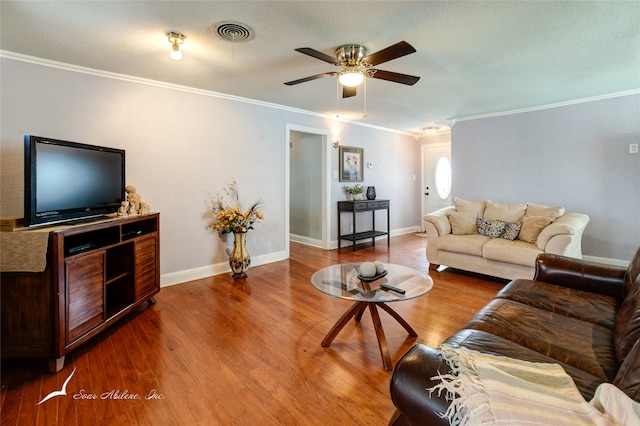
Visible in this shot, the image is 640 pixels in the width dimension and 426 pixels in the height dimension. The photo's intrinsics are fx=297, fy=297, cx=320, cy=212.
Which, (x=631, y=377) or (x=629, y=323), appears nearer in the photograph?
(x=631, y=377)

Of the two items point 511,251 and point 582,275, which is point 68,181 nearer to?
point 582,275

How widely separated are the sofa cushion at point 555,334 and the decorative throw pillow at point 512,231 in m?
2.14

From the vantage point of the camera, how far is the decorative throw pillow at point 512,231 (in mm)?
3646

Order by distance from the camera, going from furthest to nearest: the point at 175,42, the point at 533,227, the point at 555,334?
1. the point at 533,227
2. the point at 175,42
3. the point at 555,334

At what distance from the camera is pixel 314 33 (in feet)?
7.41

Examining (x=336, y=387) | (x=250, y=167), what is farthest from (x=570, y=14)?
(x=250, y=167)

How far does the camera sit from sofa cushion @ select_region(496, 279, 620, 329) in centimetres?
168

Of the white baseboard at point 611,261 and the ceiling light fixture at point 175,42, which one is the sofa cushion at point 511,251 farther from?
the ceiling light fixture at point 175,42

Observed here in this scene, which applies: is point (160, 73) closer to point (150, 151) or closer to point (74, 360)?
point (150, 151)

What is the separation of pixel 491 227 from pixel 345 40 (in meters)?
2.94

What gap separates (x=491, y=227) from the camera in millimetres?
3830

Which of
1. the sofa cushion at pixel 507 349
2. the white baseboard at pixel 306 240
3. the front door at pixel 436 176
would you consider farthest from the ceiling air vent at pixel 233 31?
the front door at pixel 436 176

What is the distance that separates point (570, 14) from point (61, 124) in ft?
13.9

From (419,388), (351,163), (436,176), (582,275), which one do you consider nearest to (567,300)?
(582,275)
